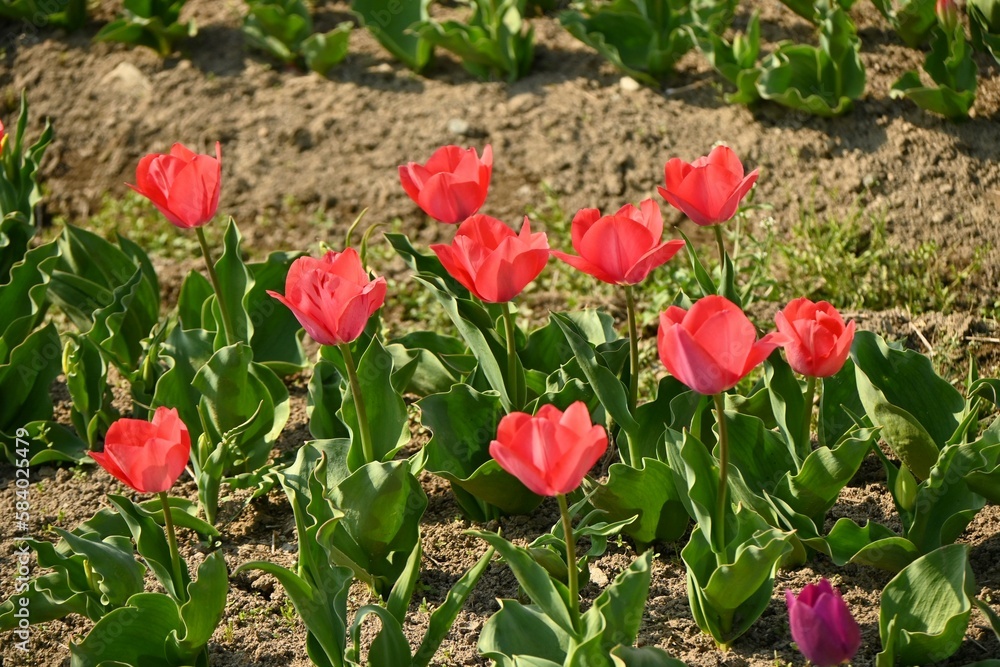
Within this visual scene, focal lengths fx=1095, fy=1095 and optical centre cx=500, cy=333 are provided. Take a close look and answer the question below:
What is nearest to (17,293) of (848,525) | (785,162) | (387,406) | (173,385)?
(173,385)

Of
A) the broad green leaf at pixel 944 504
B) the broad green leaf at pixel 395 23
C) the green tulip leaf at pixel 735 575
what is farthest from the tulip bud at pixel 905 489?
the broad green leaf at pixel 395 23

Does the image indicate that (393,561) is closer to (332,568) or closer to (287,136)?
(332,568)

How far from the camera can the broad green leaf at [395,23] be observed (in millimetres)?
4703

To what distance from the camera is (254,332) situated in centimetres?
319

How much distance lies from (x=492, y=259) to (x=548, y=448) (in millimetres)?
610

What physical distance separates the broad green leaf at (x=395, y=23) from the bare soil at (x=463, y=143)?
105mm

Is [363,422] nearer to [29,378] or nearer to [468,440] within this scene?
[468,440]

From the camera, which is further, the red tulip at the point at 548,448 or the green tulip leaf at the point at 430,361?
the green tulip leaf at the point at 430,361

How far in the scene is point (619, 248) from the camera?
2158 mm

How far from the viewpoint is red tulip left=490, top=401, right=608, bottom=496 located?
1.67m

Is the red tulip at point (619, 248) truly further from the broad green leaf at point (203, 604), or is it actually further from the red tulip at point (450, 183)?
the broad green leaf at point (203, 604)

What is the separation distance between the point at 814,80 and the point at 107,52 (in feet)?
10.7

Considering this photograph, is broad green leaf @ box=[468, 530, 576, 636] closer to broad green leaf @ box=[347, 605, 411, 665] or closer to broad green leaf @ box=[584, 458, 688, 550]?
broad green leaf @ box=[347, 605, 411, 665]

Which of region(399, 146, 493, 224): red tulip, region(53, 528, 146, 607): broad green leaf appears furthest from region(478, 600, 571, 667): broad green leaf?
region(399, 146, 493, 224): red tulip
